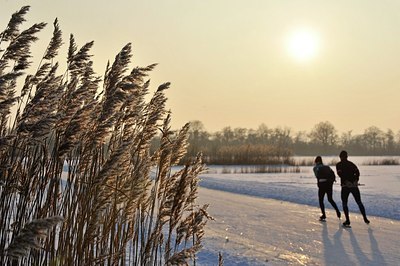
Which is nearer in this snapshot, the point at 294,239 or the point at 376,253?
the point at 376,253

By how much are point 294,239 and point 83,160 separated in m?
6.82

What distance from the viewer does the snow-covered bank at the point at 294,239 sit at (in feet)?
22.9

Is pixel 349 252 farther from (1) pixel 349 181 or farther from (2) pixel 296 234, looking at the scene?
(1) pixel 349 181

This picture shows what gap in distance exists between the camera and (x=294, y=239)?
28.5 ft

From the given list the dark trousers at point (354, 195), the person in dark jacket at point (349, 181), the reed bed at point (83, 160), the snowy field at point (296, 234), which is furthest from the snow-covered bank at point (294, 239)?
the reed bed at point (83, 160)

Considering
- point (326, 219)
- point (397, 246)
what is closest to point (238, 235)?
point (397, 246)

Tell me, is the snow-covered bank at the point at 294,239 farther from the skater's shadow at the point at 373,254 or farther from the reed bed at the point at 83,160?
the reed bed at the point at 83,160

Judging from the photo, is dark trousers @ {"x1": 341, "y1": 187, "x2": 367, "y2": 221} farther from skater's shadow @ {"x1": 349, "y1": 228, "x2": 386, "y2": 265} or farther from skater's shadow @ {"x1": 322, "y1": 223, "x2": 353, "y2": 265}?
skater's shadow @ {"x1": 349, "y1": 228, "x2": 386, "y2": 265}

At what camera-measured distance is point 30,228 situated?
1.43 metres

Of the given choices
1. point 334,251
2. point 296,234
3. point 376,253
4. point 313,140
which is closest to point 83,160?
point 334,251

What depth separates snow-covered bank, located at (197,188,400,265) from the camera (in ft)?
22.9

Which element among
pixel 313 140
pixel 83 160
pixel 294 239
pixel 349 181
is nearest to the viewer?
pixel 83 160

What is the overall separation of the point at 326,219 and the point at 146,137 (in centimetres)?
990

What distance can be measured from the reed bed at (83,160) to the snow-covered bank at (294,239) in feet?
11.1
